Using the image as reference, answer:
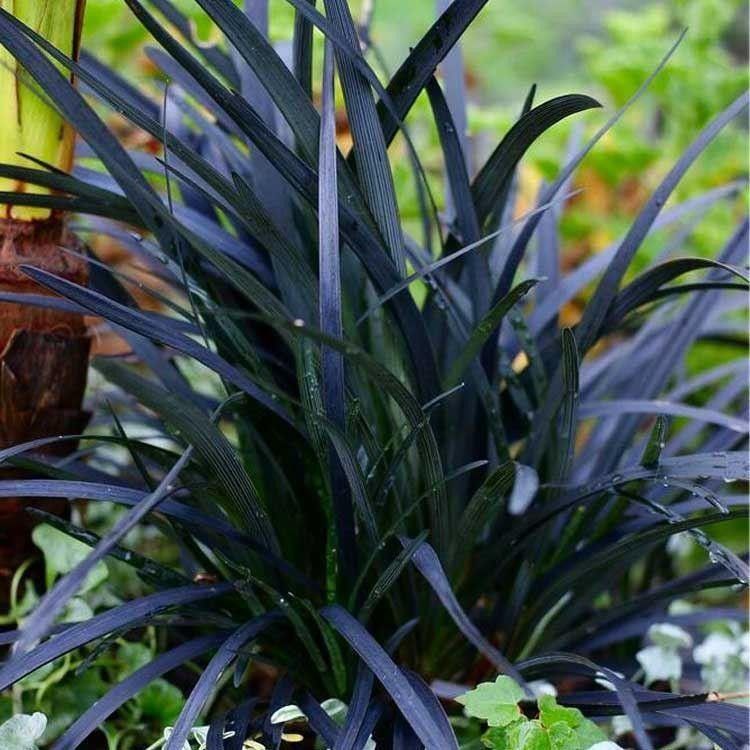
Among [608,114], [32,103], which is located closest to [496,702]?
[32,103]

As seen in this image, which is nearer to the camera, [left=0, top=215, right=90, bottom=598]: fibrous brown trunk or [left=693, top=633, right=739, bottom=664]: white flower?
[left=0, top=215, right=90, bottom=598]: fibrous brown trunk

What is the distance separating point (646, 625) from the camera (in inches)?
36.5

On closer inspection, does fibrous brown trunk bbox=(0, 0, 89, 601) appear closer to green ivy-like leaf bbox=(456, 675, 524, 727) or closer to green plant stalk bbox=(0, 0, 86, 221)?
green plant stalk bbox=(0, 0, 86, 221)

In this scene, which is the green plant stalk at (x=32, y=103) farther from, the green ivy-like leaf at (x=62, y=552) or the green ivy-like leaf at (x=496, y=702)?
the green ivy-like leaf at (x=496, y=702)

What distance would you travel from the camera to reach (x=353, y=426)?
669 mm

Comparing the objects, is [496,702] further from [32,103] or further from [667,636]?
[32,103]

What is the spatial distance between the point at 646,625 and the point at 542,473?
207 millimetres

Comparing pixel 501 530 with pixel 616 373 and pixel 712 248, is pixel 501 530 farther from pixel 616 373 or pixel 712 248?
pixel 712 248

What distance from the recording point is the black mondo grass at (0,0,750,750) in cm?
63

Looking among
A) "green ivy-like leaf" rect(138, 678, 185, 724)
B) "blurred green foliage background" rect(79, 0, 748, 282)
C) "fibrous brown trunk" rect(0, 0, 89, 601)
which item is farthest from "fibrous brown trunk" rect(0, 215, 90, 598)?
"blurred green foliage background" rect(79, 0, 748, 282)

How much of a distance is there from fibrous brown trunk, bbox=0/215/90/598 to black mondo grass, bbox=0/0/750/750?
0.17 feet

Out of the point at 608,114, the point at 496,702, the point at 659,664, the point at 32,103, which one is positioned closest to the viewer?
the point at 496,702

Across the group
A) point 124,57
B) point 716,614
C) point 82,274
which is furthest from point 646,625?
point 124,57

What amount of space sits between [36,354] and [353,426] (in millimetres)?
326
